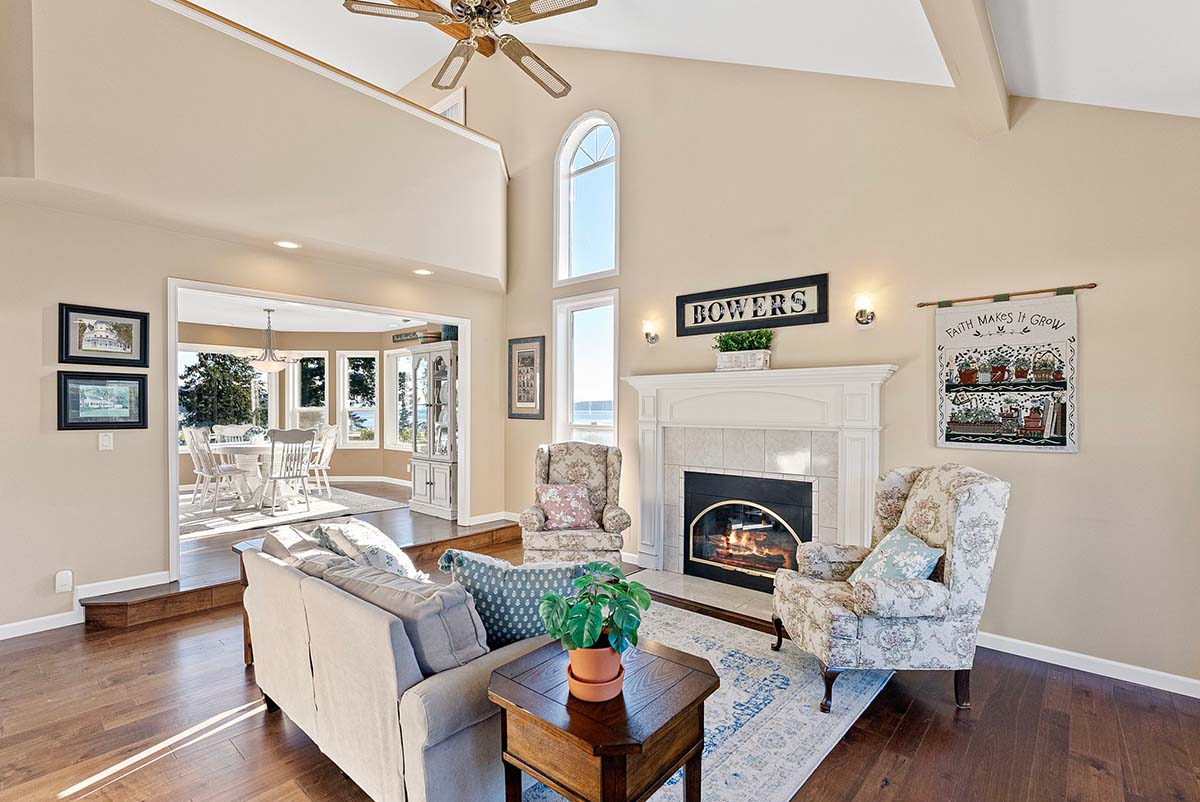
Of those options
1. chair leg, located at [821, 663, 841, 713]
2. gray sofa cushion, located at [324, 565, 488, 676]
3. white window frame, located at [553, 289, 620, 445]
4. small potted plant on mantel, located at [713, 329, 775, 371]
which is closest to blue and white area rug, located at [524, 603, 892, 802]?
chair leg, located at [821, 663, 841, 713]

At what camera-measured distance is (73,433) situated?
12.2 feet

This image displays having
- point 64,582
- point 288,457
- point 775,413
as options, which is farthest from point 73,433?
point 775,413

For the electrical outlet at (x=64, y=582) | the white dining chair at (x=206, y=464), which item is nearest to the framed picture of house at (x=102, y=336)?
the electrical outlet at (x=64, y=582)

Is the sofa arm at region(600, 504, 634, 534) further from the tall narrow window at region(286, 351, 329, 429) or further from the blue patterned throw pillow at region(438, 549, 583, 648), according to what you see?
the tall narrow window at region(286, 351, 329, 429)

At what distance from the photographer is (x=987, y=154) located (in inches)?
134

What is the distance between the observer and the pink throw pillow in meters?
4.54

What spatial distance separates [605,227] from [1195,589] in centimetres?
471

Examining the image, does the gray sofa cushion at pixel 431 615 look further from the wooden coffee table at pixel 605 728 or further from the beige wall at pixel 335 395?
the beige wall at pixel 335 395

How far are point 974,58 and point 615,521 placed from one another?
3.46 meters

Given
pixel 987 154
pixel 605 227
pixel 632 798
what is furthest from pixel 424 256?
pixel 632 798

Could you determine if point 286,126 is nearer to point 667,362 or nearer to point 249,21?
point 249,21

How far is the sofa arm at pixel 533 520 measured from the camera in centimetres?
448

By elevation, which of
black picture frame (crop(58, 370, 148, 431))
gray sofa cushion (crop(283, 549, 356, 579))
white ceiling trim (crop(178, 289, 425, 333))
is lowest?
gray sofa cushion (crop(283, 549, 356, 579))

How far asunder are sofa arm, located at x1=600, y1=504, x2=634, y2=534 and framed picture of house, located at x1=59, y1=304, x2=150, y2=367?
342 centimetres
